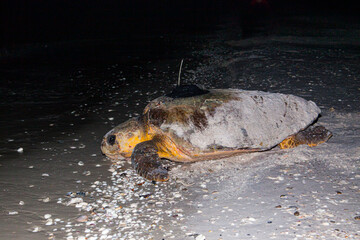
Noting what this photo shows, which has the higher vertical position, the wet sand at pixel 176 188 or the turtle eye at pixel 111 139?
the turtle eye at pixel 111 139

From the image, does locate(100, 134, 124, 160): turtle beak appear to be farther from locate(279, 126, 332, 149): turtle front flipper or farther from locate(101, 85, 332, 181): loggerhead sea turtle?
locate(279, 126, 332, 149): turtle front flipper

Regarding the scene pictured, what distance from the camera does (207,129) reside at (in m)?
3.79

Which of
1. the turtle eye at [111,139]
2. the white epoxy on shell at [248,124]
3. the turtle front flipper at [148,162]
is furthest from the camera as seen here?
the turtle eye at [111,139]

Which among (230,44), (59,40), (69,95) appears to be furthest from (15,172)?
(59,40)

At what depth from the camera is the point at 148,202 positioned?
10.8ft

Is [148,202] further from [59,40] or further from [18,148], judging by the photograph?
[59,40]

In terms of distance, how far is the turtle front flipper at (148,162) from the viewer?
3629mm

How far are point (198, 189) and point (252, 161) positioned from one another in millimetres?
816

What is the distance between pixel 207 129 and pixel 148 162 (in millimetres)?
709

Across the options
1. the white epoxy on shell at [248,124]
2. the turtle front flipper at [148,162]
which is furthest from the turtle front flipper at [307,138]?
the turtle front flipper at [148,162]

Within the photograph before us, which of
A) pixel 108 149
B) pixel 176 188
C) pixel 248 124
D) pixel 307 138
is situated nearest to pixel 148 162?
pixel 176 188

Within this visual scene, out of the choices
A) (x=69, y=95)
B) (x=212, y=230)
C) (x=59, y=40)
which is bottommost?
(x=212, y=230)

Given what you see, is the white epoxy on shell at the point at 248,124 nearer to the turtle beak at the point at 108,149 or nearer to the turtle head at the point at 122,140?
the turtle head at the point at 122,140

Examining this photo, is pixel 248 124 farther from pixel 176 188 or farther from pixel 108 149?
pixel 108 149
